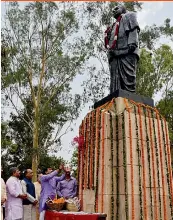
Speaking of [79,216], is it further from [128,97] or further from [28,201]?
[128,97]

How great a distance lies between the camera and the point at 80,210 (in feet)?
18.8

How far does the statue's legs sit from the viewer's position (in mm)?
6344

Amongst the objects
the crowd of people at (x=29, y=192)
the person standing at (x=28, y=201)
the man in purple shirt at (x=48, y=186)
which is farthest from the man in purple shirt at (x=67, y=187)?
the person standing at (x=28, y=201)

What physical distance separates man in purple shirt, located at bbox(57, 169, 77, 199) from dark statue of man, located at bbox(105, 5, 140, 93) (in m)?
1.86

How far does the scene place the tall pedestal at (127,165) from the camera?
5.25 m

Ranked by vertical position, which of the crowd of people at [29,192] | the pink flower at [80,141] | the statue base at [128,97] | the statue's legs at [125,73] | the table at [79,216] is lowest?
the table at [79,216]

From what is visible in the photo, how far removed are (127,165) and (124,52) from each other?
2267mm

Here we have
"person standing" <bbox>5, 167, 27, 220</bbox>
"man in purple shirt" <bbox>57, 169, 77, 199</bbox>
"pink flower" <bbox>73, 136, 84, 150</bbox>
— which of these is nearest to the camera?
"person standing" <bbox>5, 167, 27, 220</bbox>

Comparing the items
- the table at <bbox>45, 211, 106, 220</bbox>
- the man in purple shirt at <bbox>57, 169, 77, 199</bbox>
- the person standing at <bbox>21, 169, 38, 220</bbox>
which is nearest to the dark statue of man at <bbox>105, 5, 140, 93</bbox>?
the man in purple shirt at <bbox>57, 169, 77, 199</bbox>

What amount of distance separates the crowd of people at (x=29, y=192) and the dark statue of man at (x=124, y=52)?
1.95 m

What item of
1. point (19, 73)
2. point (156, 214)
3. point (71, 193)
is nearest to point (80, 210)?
point (71, 193)

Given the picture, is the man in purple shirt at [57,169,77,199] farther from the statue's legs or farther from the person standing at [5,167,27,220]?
the statue's legs

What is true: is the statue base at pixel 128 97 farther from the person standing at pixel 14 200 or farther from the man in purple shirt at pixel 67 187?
the person standing at pixel 14 200

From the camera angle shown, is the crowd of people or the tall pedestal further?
the crowd of people
